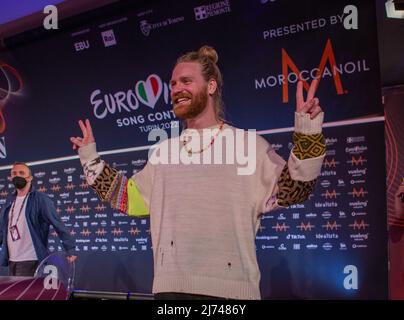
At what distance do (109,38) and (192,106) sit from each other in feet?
4.83

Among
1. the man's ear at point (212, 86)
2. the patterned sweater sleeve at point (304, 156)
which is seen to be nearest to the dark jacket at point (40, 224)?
the man's ear at point (212, 86)

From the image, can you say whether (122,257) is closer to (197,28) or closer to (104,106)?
(104,106)

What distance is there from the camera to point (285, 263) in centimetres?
243

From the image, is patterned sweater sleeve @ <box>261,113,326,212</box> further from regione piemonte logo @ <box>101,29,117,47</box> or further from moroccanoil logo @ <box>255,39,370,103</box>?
regione piemonte logo @ <box>101,29,117,47</box>

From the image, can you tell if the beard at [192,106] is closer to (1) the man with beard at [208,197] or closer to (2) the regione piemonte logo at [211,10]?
(1) the man with beard at [208,197]

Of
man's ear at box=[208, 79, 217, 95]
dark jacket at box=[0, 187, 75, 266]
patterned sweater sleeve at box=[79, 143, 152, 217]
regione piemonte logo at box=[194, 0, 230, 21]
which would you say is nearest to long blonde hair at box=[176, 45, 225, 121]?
Answer: man's ear at box=[208, 79, 217, 95]

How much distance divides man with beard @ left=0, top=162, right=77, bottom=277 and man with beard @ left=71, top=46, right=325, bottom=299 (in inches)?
54.3

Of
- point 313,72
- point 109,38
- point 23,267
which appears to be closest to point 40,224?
point 23,267

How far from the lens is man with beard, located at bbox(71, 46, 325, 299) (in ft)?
5.27

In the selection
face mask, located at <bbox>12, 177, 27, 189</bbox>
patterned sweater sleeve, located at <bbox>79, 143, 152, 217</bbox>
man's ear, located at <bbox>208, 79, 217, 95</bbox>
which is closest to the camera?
patterned sweater sleeve, located at <bbox>79, 143, 152, 217</bbox>

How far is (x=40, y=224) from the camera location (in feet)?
10.1

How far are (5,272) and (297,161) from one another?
233 centimetres

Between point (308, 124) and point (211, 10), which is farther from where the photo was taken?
point (211, 10)

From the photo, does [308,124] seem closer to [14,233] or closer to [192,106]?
[192,106]
